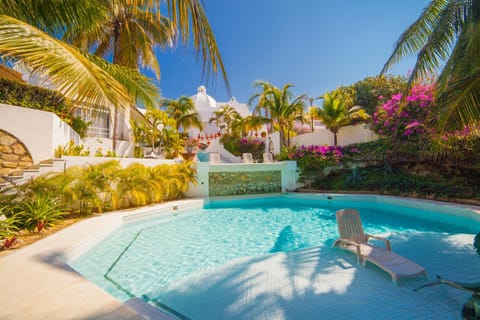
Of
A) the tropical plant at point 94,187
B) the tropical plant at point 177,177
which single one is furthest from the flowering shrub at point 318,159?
the tropical plant at point 94,187

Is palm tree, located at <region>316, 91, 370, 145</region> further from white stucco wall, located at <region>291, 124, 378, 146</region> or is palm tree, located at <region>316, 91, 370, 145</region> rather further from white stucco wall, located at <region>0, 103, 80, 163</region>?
white stucco wall, located at <region>0, 103, 80, 163</region>

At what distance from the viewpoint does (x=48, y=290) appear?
2873mm

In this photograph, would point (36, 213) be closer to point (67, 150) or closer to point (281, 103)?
point (67, 150)

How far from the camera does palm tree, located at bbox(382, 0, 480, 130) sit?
3754 millimetres

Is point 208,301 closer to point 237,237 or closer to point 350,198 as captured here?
point 237,237

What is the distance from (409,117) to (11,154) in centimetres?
1794

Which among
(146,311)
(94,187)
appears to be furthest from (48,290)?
(94,187)

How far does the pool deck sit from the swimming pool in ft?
2.25

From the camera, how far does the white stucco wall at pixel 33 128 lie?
7.50m

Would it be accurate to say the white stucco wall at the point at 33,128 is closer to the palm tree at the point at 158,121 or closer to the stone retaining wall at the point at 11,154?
the stone retaining wall at the point at 11,154

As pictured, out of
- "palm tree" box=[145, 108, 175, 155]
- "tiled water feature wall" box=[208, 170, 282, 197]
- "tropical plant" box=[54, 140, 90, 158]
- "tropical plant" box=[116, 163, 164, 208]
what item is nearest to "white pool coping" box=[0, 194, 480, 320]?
"tropical plant" box=[116, 163, 164, 208]

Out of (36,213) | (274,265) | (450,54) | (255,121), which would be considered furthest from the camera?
(255,121)

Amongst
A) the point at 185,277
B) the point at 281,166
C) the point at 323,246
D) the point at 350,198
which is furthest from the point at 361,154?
the point at 185,277

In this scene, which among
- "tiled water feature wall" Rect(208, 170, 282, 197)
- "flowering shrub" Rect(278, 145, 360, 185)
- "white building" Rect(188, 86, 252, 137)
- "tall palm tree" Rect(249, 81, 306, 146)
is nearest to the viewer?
"tiled water feature wall" Rect(208, 170, 282, 197)
